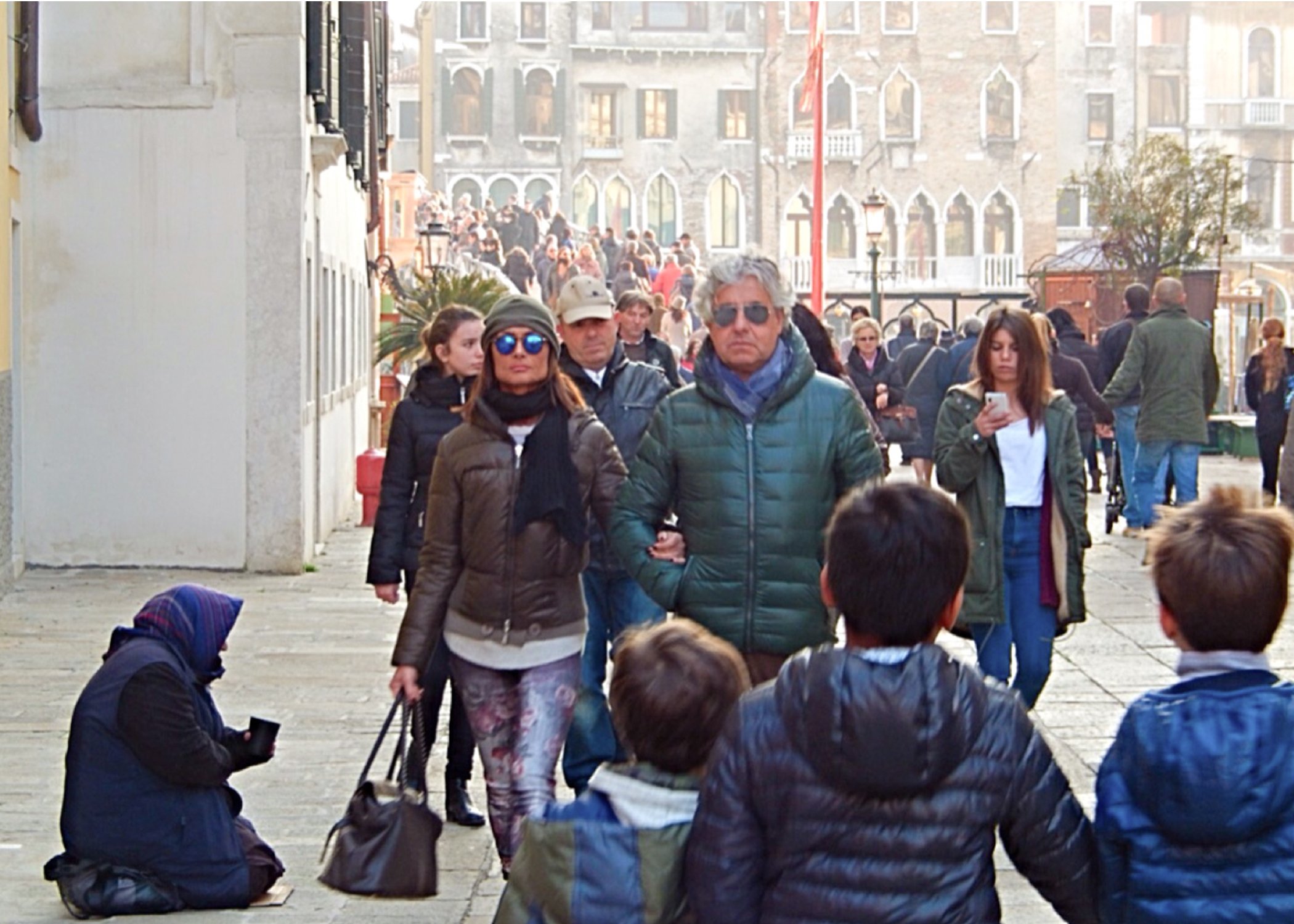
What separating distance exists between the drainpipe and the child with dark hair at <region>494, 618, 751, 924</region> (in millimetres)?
11894

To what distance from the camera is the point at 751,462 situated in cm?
570

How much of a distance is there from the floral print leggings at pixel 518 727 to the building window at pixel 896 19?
74415 mm

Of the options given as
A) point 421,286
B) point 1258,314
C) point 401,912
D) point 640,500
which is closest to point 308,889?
point 401,912

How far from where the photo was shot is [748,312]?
5.83 metres

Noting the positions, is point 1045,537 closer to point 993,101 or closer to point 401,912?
point 401,912

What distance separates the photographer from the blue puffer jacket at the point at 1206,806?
3.37 m

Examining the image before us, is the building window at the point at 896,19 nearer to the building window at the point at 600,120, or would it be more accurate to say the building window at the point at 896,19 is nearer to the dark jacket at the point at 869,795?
the building window at the point at 600,120

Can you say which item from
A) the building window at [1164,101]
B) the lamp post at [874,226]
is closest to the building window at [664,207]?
the building window at [1164,101]

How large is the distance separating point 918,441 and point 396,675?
11.2 metres

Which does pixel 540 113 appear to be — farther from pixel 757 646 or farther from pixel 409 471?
pixel 757 646

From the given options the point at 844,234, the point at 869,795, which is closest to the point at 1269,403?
the point at 869,795

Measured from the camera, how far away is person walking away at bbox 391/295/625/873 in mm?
5980

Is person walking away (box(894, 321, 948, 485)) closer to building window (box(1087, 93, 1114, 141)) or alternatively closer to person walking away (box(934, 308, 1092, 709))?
person walking away (box(934, 308, 1092, 709))

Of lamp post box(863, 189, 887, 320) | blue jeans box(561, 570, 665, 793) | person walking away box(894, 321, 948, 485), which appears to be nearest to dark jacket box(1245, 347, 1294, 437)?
person walking away box(894, 321, 948, 485)
